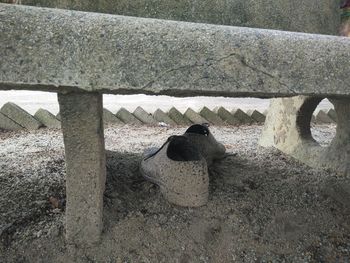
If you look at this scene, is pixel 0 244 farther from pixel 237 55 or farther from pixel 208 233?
pixel 237 55

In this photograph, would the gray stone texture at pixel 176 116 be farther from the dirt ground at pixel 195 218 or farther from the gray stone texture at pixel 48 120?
the dirt ground at pixel 195 218

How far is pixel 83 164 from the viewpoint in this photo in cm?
→ 118

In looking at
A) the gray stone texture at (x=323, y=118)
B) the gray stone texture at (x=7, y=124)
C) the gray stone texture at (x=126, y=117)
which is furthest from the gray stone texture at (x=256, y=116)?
the gray stone texture at (x=7, y=124)

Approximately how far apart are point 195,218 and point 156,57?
0.81 m

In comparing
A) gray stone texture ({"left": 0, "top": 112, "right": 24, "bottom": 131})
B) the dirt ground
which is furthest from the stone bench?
gray stone texture ({"left": 0, "top": 112, "right": 24, "bottom": 131})

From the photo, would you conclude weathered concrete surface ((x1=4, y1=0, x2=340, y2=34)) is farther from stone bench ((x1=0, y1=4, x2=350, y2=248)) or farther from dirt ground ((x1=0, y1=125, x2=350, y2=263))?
dirt ground ((x1=0, y1=125, x2=350, y2=263))

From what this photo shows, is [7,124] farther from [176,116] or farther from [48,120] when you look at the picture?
[176,116]

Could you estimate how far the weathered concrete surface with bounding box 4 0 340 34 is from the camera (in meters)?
0.96

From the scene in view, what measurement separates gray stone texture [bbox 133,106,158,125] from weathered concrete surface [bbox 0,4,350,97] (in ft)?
10.5

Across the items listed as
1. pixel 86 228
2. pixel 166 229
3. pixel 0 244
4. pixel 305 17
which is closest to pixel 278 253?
pixel 166 229

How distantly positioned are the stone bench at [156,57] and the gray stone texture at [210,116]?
10.8 feet

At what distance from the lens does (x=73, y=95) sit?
1.07 meters

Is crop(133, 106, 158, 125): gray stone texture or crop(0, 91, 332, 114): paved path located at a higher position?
crop(133, 106, 158, 125): gray stone texture

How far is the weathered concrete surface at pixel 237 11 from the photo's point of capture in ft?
3.13
